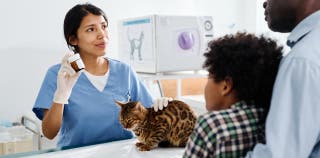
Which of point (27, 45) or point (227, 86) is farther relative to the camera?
point (27, 45)

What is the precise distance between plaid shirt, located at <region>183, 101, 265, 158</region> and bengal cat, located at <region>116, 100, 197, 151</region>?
0.48 m

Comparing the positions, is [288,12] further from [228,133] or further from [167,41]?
[167,41]

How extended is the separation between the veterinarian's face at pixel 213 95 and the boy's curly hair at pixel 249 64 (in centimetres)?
2

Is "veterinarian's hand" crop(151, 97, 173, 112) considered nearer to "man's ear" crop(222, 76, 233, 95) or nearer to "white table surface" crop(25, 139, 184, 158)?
"white table surface" crop(25, 139, 184, 158)

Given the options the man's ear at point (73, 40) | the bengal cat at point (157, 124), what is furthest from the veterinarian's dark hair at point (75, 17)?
the bengal cat at point (157, 124)

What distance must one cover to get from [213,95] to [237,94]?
0.06 m

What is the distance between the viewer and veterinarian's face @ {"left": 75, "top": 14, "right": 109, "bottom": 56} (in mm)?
1444

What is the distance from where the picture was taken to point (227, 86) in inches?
26.9

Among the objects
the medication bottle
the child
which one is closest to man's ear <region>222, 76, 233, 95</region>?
the child

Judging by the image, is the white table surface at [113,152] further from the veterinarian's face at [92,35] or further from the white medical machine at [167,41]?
the white medical machine at [167,41]

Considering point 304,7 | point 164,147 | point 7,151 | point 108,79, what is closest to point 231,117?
point 304,7

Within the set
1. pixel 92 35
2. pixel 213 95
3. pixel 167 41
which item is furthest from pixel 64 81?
pixel 167 41

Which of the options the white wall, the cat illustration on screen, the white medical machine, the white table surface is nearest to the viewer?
the white table surface

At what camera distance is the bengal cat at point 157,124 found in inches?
44.7
